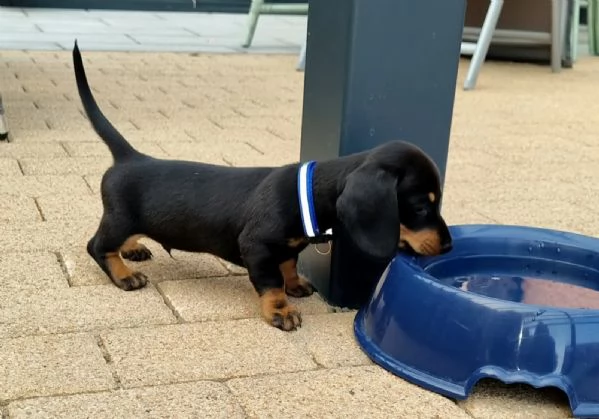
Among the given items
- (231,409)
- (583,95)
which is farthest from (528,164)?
(231,409)

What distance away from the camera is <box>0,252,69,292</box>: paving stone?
2.72 meters

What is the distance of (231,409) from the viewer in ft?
6.70

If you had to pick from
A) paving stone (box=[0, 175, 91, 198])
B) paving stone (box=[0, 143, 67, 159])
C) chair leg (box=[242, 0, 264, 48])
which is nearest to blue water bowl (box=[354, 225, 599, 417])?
paving stone (box=[0, 175, 91, 198])

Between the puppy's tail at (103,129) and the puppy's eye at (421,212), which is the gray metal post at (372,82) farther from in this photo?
the puppy's tail at (103,129)

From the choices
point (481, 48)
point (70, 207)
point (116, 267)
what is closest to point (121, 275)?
point (116, 267)

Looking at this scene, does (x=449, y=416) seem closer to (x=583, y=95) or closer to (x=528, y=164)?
(x=528, y=164)

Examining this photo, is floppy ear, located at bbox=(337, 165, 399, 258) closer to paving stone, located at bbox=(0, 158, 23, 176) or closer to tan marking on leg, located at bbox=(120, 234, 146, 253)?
tan marking on leg, located at bbox=(120, 234, 146, 253)

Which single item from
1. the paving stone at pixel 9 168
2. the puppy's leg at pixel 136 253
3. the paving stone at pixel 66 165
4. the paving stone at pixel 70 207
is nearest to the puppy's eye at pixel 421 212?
the puppy's leg at pixel 136 253

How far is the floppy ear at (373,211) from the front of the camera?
2.21 m

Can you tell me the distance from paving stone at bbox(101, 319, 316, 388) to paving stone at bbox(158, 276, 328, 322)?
0.27ft

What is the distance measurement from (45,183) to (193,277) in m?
1.20

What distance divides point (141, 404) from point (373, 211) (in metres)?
0.74

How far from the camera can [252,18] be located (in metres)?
8.19

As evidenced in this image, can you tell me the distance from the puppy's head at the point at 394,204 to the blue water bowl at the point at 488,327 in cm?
10
